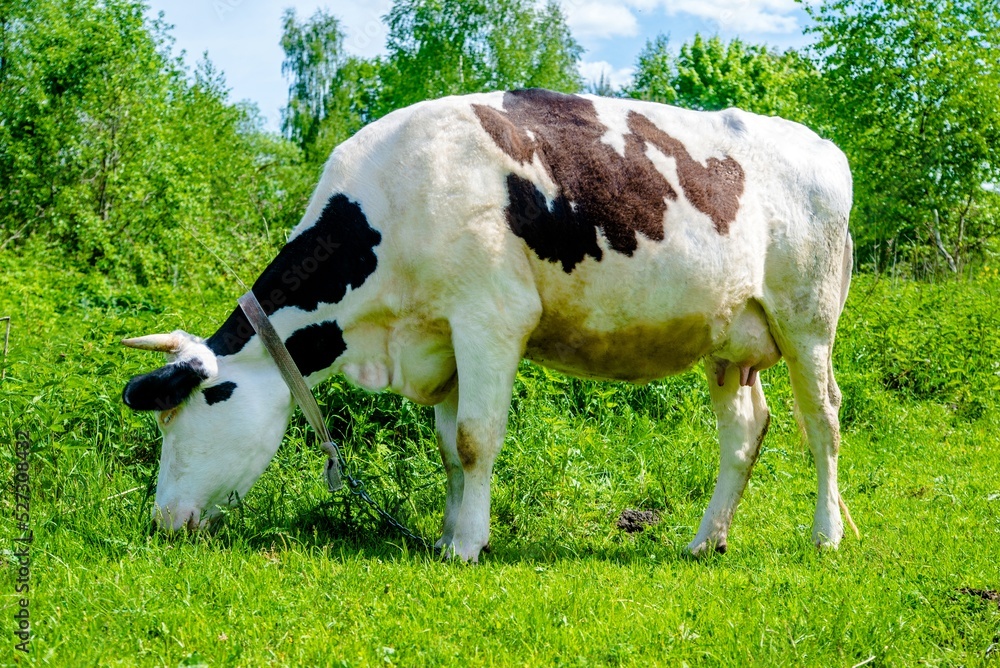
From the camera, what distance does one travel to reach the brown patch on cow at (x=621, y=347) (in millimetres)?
5125

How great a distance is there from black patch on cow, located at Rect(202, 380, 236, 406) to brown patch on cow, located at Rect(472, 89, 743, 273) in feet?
5.25

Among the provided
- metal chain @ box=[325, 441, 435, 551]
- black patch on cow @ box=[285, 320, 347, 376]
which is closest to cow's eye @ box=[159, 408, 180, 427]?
black patch on cow @ box=[285, 320, 347, 376]

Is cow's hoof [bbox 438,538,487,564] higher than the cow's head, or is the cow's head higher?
the cow's head

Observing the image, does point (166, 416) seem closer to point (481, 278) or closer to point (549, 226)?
point (481, 278)

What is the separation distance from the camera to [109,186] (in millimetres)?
18391

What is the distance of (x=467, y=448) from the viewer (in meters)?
4.80

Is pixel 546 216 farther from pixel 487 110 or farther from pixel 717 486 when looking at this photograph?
pixel 717 486

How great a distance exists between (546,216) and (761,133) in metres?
1.63

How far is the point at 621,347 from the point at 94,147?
617 inches

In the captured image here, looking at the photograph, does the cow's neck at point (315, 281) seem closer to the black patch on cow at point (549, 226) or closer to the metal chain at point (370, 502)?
the metal chain at point (370, 502)

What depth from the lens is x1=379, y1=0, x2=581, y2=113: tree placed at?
40.1 m

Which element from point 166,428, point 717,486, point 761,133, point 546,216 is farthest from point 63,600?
point 761,133

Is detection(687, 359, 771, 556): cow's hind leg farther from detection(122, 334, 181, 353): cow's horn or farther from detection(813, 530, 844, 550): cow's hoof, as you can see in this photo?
detection(122, 334, 181, 353): cow's horn

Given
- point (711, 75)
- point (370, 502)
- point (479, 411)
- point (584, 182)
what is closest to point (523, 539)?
point (370, 502)
